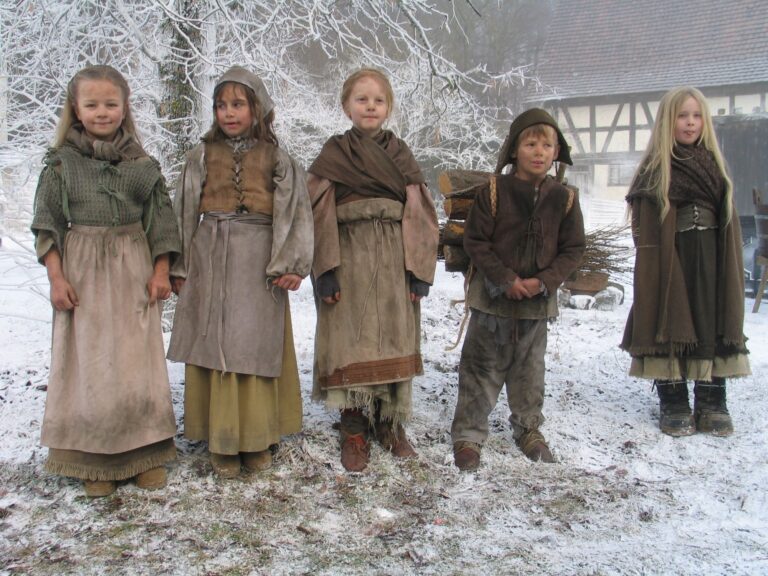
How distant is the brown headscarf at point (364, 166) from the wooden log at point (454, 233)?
0.55 meters

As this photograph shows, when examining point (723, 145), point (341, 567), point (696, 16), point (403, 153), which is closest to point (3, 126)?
point (403, 153)

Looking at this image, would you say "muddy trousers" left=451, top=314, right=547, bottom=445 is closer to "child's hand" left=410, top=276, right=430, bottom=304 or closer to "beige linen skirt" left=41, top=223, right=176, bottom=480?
"child's hand" left=410, top=276, right=430, bottom=304

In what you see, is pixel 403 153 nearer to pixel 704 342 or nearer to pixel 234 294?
pixel 234 294

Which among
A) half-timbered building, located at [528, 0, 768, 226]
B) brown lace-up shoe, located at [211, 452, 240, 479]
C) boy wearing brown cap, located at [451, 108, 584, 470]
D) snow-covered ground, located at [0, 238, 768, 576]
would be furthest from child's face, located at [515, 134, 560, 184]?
half-timbered building, located at [528, 0, 768, 226]

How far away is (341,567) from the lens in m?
2.49

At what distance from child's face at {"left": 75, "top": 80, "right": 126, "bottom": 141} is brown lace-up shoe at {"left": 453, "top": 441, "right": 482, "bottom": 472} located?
2.30 meters

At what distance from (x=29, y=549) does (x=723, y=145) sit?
58.3 feet

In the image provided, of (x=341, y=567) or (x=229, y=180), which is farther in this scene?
(x=229, y=180)

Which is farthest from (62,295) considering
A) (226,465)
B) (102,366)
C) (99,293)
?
(226,465)

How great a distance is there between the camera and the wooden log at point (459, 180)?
12.6ft

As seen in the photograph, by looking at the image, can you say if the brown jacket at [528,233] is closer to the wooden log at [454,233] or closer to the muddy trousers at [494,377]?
the muddy trousers at [494,377]

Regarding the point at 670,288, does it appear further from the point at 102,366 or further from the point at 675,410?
the point at 102,366

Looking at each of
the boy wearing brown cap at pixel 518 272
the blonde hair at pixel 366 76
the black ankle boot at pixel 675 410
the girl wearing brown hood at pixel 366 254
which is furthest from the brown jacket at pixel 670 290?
the blonde hair at pixel 366 76

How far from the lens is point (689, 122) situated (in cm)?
382
